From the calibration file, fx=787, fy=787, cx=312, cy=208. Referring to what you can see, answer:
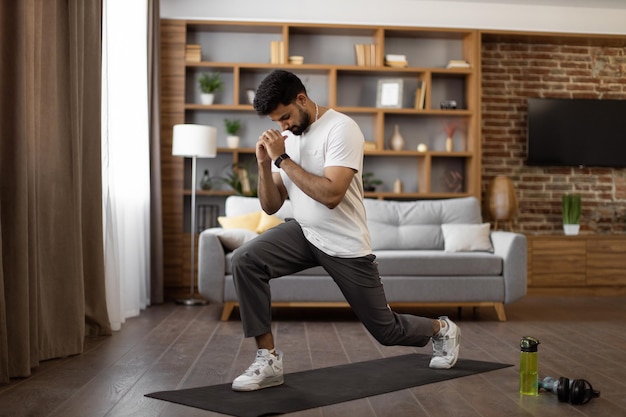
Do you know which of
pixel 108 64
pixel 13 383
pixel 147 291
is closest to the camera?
pixel 13 383

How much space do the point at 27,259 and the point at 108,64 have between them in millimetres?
2101

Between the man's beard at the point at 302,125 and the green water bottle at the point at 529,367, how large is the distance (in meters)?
1.19

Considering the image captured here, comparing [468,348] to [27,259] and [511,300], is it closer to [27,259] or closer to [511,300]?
[511,300]

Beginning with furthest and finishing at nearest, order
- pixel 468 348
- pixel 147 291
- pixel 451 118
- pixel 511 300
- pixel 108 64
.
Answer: pixel 451 118, pixel 147 291, pixel 511 300, pixel 108 64, pixel 468 348

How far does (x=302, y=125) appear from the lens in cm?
313

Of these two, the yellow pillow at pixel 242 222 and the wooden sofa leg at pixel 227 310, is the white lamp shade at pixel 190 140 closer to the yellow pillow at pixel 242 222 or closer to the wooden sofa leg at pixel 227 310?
the yellow pillow at pixel 242 222

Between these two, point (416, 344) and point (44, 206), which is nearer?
point (416, 344)

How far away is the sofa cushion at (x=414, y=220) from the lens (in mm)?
6062

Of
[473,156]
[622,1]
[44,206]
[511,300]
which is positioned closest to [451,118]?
[473,156]

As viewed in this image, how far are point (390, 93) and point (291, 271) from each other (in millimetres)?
4399

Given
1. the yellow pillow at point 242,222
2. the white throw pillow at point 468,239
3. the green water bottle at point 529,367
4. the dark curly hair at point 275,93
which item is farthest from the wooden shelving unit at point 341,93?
the green water bottle at point 529,367

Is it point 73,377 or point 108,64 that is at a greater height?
point 108,64

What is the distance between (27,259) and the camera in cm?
A: 338

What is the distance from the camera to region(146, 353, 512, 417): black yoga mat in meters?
2.87
